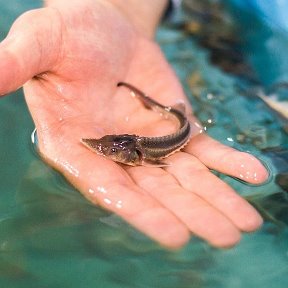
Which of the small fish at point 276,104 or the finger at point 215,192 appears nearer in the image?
the finger at point 215,192

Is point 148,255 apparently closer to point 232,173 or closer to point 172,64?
point 232,173

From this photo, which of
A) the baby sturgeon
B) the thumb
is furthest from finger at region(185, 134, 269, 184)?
the thumb

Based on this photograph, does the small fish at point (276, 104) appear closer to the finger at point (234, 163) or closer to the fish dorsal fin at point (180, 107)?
the fish dorsal fin at point (180, 107)

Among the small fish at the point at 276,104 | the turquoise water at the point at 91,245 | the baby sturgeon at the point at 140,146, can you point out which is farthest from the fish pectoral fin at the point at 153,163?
the small fish at the point at 276,104

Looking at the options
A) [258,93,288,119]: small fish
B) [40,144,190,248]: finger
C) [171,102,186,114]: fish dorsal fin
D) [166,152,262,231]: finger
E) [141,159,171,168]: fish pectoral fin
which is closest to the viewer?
[40,144,190,248]: finger

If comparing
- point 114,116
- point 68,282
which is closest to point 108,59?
point 114,116

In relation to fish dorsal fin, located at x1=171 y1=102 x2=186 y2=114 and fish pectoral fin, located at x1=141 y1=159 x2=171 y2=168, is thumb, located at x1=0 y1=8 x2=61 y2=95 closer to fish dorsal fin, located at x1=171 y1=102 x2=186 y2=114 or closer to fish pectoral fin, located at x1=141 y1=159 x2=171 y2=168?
fish pectoral fin, located at x1=141 y1=159 x2=171 y2=168

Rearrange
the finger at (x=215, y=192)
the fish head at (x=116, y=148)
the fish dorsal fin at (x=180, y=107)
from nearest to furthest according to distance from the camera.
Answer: the finger at (x=215, y=192) → the fish head at (x=116, y=148) → the fish dorsal fin at (x=180, y=107)
